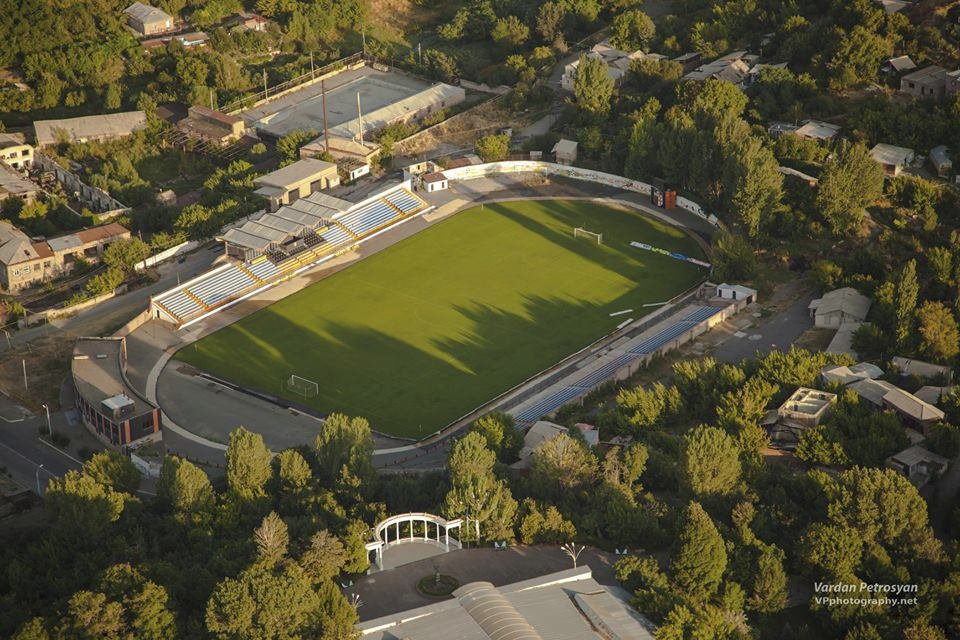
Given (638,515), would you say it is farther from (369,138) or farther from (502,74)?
(502,74)

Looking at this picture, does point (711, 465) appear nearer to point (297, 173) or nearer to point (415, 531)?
point (415, 531)

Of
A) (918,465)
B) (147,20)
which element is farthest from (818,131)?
(147,20)

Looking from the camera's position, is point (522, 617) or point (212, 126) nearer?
point (522, 617)

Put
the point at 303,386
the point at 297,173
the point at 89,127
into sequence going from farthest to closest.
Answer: the point at 89,127, the point at 297,173, the point at 303,386

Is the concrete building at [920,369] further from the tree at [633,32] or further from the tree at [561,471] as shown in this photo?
the tree at [633,32]

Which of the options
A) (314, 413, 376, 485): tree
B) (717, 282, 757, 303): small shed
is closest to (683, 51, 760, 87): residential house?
(717, 282, 757, 303): small shed

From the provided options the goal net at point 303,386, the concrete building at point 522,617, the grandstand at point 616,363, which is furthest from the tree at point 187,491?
the grandstand at point 616,363

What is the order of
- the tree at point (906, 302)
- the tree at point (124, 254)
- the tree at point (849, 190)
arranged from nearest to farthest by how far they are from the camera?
the tree at point (906, 302)
the tree at point (124, 254)
the tree at point (849, 190)
